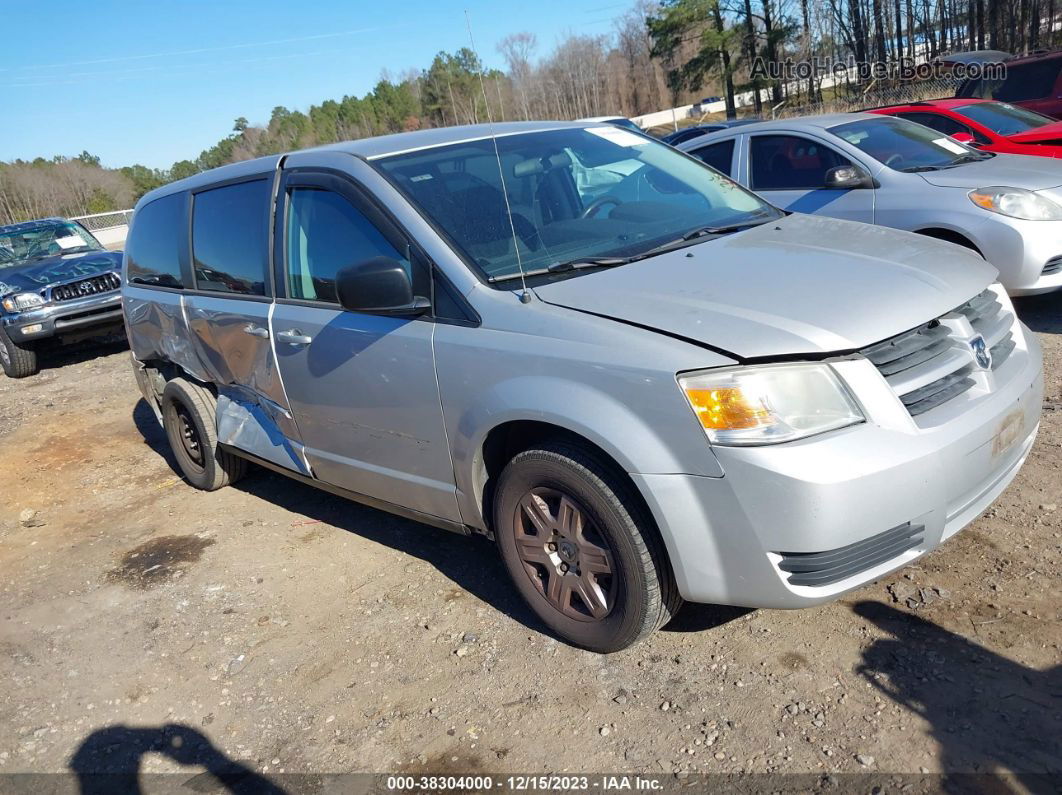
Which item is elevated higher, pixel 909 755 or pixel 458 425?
pixel 458 425

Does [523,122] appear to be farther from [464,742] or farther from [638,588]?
[464,742]

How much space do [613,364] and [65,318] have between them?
9688mm

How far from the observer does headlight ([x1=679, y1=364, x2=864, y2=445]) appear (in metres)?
2.45

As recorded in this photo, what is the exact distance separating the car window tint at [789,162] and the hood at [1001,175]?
0.75 m

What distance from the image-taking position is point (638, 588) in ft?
9.11

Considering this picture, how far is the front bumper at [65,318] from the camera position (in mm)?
10109

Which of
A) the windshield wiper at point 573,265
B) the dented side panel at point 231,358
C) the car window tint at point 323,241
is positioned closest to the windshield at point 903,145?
the windshield wiper at point 573,265

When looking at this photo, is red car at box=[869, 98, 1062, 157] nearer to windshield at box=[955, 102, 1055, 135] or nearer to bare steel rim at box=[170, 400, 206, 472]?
windshield at box=[955, 102, 1055, 135]

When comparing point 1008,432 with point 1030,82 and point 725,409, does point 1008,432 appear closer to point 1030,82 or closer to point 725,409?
point 725,409

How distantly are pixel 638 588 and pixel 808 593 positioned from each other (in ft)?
1.77


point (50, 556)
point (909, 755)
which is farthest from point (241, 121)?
point (909, 755)

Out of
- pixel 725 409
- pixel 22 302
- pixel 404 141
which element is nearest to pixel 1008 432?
pixel 725 409

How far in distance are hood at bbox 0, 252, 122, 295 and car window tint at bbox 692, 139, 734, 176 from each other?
7.72 m

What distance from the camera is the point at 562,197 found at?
362 centimetres
